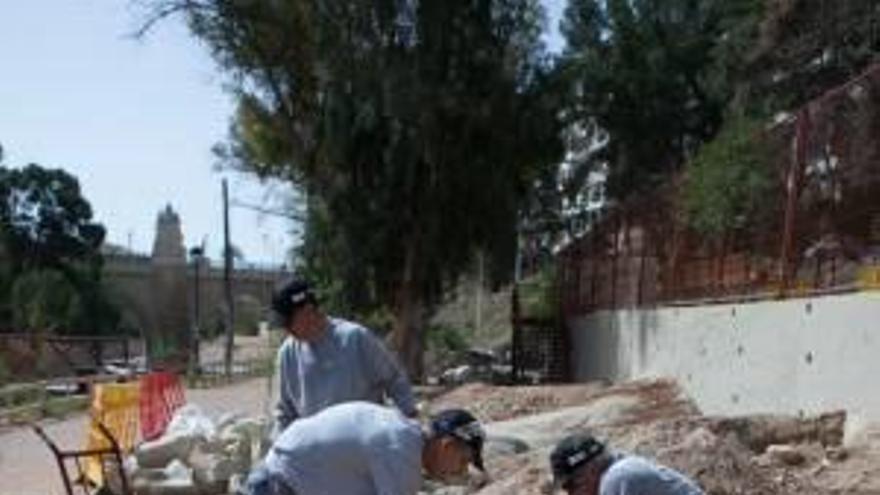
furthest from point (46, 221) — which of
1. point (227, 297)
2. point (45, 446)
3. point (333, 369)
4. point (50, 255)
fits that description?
point (333, 369)

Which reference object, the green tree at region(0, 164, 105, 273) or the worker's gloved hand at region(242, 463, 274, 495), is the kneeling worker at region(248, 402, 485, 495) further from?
the green tree at region(0, 164, 105, 273)

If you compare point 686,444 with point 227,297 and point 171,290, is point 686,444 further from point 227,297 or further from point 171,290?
point 171,290

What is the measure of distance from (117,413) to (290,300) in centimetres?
1229

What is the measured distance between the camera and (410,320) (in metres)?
38.3

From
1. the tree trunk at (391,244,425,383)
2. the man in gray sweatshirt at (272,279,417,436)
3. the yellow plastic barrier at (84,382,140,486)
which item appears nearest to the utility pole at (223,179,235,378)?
the tree trunk at (391,244,425,383)

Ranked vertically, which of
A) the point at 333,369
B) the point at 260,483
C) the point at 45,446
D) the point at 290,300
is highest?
the point at 290,300

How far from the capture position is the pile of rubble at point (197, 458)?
53.4ft

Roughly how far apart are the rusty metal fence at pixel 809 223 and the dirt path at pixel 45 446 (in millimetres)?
7101

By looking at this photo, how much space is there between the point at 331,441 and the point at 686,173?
16.0 meters

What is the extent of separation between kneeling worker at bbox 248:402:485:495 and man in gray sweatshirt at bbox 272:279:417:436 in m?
1.52

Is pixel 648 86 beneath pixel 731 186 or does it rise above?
above

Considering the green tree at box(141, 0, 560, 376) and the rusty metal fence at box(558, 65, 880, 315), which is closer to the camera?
the rusty metal fence at box(558, 65, 880, 315)

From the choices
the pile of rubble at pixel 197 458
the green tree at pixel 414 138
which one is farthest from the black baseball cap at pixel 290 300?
the green tree at pixel 414 138

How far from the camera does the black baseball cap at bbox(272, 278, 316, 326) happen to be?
7.86 metres
